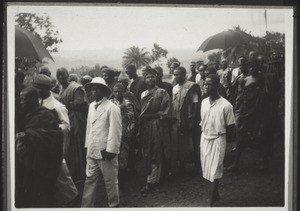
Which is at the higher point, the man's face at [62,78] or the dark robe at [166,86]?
the man's face at [62,78]

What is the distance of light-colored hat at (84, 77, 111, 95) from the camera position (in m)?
3.81

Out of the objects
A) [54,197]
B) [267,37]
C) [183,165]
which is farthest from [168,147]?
[267,37]

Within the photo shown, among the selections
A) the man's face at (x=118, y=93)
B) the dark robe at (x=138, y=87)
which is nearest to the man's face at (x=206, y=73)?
the dark robe at (x=138, y=87)

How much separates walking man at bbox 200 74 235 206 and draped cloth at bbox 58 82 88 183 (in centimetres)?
112

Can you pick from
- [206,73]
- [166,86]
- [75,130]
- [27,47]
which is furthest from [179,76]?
[27,47]

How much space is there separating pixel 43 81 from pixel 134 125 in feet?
3.05

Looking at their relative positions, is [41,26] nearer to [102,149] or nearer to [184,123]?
[102,149]

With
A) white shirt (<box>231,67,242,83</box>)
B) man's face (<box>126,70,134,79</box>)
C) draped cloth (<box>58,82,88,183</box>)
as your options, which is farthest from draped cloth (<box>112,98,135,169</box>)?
white shirt (<box>231,67,242,83</box>)

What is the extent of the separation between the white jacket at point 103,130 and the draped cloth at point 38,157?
0.28 m

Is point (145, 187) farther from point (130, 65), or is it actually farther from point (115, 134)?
point (130, 65)

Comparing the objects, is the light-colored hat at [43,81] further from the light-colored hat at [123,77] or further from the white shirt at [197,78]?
the white shirt at [197,78]

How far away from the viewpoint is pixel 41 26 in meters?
3.82

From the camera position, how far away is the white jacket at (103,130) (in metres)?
3.80

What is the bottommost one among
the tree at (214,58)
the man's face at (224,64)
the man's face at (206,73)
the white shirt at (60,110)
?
the white shirt at (60,110)
